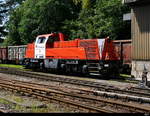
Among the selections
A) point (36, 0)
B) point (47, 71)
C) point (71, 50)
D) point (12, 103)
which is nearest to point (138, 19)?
point (71, 50)

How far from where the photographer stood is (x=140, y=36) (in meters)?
18.2

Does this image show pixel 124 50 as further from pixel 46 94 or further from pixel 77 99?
pixel 77 99

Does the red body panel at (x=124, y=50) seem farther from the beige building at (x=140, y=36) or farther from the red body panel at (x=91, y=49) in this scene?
the red body panel at (x=91, y=49)

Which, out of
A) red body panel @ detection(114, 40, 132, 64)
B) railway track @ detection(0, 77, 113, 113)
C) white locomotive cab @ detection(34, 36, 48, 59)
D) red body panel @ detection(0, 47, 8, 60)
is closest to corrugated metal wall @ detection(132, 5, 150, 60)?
red body panel @ detection(114, 40, 132, 64)

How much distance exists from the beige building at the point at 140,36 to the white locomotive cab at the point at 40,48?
785 centimetres

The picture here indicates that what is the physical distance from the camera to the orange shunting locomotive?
18.8 m

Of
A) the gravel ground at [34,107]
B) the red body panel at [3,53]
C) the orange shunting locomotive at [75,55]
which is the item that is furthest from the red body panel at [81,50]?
the red body panel at [3,53]

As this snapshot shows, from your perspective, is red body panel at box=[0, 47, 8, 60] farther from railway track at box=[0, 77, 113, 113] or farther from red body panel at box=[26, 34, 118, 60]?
railway track at box=[0, 77, 113, 113]

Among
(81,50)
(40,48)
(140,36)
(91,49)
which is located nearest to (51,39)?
(40,48)

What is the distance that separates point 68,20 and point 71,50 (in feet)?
68.1

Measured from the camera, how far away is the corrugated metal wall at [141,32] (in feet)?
58.4

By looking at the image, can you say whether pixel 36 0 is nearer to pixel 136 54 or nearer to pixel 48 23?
→ pixel 48 23

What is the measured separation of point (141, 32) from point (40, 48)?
9093mm

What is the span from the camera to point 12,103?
31.8 ft
